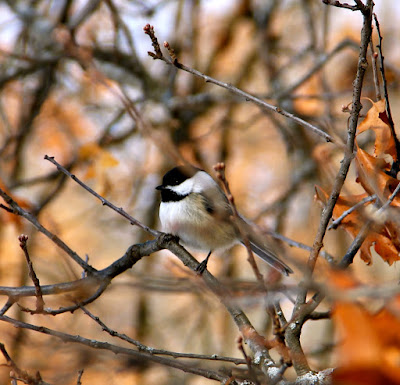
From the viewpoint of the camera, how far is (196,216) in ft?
10.4

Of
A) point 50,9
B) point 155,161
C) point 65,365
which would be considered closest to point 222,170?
point 65,365

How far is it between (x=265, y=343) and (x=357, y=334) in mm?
611

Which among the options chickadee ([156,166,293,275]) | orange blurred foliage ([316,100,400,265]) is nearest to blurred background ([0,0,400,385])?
chickadee ([156,166,293,275])

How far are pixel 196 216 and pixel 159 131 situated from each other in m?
1.56

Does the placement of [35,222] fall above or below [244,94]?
below

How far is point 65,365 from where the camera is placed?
2674mm

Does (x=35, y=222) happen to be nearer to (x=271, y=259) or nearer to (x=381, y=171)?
(x=381, y=171)

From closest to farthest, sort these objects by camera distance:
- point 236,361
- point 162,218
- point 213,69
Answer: point 236,361, point 162,218, point 213,69

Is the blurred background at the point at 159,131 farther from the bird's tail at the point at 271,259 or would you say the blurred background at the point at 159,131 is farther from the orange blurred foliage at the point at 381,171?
the orange blurred foliage at the point at 381,171

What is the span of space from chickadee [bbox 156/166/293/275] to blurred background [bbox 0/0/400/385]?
1.02 ft

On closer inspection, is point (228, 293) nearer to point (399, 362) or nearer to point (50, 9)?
point (399, 362)

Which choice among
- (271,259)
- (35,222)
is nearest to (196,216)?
(271,259)

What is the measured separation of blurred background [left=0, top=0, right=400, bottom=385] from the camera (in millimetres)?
3896

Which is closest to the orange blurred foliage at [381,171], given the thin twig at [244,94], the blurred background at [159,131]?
the thin twig at [244,94]
